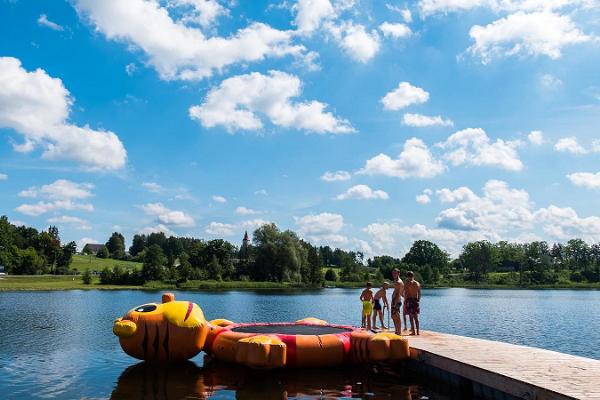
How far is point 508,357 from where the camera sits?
1310 centimetres

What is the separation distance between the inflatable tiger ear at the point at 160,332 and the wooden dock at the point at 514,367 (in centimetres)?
672

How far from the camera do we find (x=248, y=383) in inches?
570

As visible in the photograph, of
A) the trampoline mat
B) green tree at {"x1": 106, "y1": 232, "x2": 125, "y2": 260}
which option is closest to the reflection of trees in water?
the trampoline mat

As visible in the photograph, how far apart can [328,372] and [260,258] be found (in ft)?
228

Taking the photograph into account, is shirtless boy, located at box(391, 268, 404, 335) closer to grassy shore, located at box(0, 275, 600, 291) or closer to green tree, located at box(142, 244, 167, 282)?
grassy shore, located at box(0, 275, 600, 291)

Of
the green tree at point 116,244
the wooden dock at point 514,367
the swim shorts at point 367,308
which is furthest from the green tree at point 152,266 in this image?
the green tree at point 116,244

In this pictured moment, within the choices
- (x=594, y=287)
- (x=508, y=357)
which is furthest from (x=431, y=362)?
(x=594, y=287)

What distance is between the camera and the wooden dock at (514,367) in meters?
9.82

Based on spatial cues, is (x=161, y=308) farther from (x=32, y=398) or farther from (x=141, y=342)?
(x=32, y=398)

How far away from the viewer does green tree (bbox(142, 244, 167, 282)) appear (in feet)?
273

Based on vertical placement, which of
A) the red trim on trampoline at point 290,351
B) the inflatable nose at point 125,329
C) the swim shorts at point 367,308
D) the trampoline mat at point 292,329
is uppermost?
the swim shorts at point 367,308

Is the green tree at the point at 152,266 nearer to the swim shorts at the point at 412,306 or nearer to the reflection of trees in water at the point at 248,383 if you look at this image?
the reflection of trees in water at the point at 248,383

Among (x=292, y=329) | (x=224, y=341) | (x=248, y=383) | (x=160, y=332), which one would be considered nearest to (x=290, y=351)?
(x=248, y=383)

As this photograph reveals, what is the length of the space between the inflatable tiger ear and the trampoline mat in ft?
6.36
